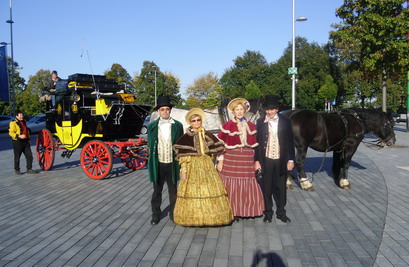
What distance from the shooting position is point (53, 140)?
902 cm

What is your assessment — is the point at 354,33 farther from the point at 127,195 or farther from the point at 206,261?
the point at 206,261

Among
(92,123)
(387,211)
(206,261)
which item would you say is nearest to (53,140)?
(92,123)

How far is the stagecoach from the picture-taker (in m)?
8.05

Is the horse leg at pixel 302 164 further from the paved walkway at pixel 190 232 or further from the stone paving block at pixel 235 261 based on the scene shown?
the stone paving block at pixel 235 261

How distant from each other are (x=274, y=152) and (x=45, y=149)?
23.3 ft

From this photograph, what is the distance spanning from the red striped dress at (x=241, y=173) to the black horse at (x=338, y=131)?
2311 mm

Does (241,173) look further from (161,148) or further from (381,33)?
(381,33)

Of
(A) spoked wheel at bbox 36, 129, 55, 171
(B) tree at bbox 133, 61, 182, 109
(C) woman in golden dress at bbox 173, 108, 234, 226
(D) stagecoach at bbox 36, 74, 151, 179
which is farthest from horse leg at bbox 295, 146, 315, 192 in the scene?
(B) tree at bbox 133, 61, 182, 109

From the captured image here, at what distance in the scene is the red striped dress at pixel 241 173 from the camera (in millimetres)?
4781

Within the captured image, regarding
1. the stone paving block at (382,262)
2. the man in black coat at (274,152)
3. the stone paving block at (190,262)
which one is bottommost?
the stone paving block at (382,262)

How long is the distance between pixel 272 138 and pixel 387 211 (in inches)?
91.2

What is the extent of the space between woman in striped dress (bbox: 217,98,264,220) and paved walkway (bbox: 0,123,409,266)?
29cm

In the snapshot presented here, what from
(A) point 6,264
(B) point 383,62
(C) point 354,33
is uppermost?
(C) point 354,33

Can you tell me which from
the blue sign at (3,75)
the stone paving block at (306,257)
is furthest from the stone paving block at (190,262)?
the blue sign at (3,75)
